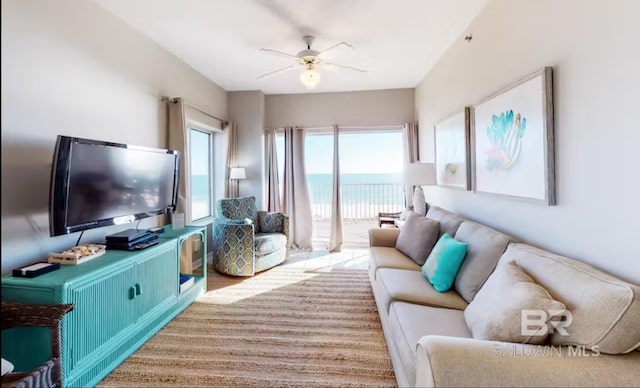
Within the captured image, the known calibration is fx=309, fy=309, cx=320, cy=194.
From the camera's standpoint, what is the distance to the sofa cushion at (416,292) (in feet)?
6.25

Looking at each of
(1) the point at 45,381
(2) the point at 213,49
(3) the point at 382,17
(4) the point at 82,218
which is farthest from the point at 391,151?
(1) the point at 45,381

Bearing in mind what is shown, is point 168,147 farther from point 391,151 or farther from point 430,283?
point 391,151

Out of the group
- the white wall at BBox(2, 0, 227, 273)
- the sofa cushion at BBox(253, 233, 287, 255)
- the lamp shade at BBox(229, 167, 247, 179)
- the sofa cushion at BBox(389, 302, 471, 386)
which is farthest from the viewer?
the lamp shade at BBox(229, 167, 247, 179)

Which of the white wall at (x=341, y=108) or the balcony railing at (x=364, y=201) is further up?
the white wall at (x=341, y=108)

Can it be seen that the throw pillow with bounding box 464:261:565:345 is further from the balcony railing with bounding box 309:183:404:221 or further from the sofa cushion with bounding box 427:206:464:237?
the balcony railing with bounding box 309:183:404:221

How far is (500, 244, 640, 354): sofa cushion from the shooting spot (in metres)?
1.12

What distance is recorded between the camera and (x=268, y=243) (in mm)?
3871

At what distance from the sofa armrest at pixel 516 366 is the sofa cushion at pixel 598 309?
5cm

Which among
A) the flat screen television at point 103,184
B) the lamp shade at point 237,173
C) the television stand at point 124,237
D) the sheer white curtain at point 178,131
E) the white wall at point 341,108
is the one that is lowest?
the television stand at point 124,237

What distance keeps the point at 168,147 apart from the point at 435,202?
129 inches
